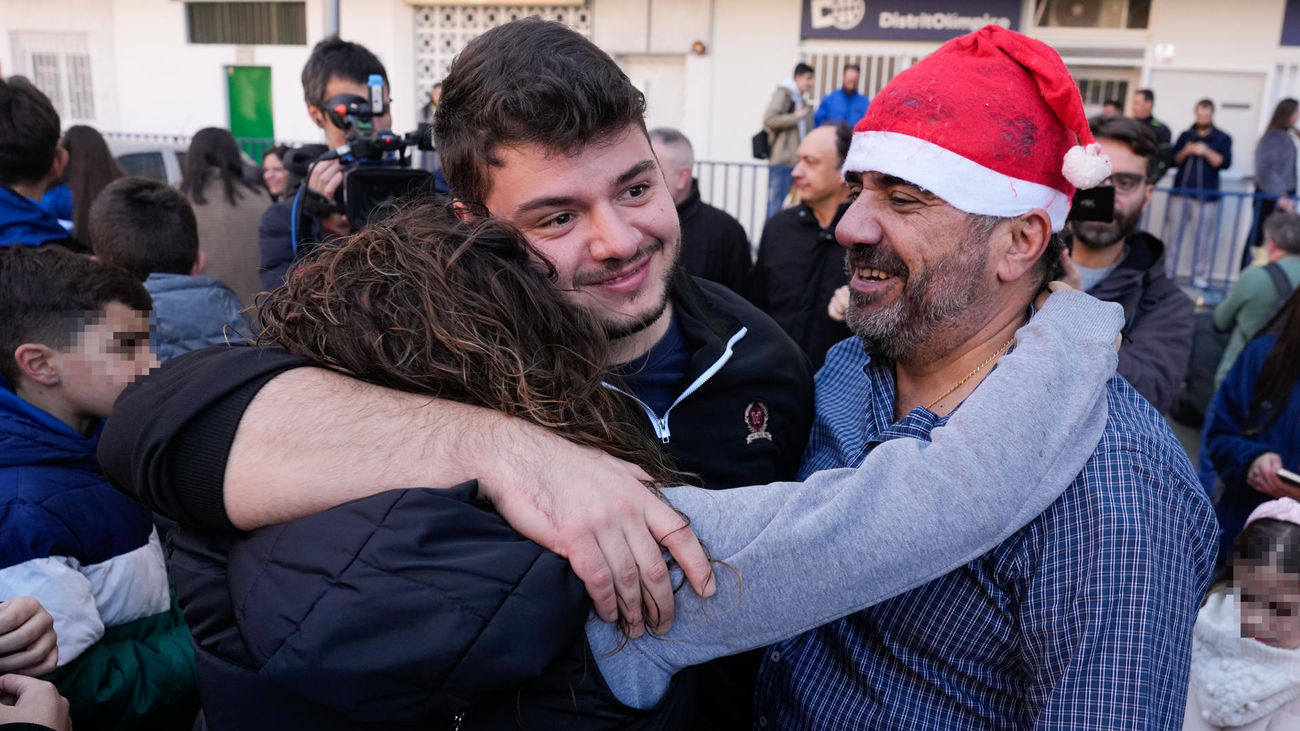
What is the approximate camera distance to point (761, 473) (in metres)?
1.86

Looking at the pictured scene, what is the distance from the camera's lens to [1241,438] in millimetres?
3619

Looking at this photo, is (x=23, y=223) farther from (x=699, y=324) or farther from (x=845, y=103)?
(x=845, y=103)

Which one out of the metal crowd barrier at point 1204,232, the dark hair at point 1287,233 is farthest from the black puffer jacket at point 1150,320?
the metal crowd barrier at point 1204,232

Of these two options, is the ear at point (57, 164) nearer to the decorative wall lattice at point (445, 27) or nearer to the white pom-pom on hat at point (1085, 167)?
the white pom-pom on hat at point (1085, 167)

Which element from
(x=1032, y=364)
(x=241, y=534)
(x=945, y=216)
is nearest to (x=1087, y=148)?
(x=945, y=216)

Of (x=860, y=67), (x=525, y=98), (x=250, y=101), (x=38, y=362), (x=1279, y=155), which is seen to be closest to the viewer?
(x=525, y=98)

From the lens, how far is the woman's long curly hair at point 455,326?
1192mm

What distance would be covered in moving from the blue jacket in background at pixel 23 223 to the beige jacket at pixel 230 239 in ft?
4.05

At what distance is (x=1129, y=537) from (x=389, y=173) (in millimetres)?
2319

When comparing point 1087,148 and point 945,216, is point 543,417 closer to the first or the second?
point 945,216

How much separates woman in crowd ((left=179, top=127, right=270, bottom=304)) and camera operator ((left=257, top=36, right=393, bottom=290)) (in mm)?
278

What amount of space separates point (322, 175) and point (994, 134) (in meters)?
2.41

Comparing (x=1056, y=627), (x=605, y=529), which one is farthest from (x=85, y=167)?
(x=1056, y=627)

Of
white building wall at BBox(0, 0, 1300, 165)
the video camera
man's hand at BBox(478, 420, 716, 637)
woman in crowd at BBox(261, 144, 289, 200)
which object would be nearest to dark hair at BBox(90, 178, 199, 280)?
the video camera
